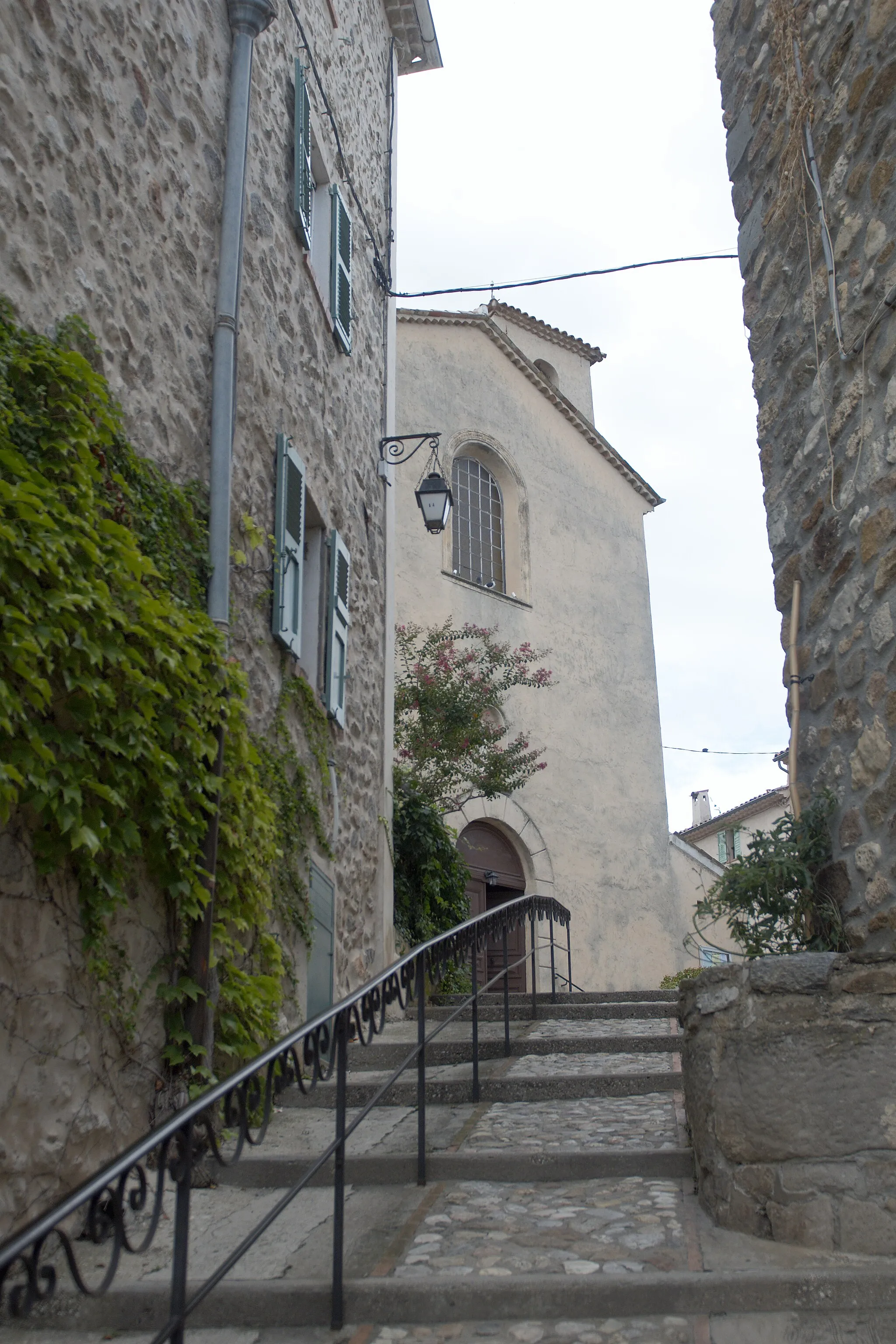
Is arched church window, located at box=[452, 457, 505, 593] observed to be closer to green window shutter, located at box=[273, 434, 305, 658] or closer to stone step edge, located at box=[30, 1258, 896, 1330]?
green window shutter, located at box=[273, 434, 305, 658]

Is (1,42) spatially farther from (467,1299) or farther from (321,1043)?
(467,1299)

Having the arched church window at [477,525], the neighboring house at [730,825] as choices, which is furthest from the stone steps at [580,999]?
the neighboring house at [730,825]

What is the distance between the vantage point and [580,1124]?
14.3ft

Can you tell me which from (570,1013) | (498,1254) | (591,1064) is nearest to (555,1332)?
(498,1254)

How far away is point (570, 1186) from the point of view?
3.60 metres

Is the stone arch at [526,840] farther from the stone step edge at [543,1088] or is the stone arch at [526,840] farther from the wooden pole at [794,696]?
the wooden pole at [794,696]

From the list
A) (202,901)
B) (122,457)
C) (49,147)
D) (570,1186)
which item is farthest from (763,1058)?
(49,147)

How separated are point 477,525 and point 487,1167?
37.0ft

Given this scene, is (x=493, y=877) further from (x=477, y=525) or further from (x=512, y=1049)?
(x=512, y=1049)

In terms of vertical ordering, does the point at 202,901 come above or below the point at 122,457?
below

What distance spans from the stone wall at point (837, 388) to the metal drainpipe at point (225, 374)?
7.15 feet

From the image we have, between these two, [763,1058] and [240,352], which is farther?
[240,352]

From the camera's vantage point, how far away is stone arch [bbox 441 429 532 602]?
568 inches

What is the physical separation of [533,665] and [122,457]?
10.4 meters
